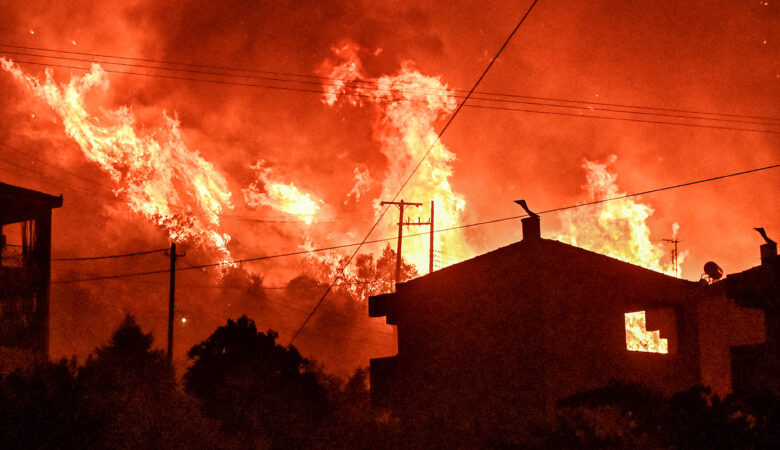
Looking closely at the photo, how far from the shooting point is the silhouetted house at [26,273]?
2722 centimetres

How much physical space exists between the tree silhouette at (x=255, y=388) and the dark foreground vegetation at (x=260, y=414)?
3cm

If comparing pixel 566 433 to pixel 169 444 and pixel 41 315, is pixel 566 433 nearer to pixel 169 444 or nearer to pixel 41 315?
pixel 169 444

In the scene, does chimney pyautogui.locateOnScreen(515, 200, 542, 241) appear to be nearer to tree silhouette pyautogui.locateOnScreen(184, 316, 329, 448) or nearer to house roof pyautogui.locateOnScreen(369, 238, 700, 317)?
house roof pyautogui.locateOnScreen(369, 238, 700, 317)

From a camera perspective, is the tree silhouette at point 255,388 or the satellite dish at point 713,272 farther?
the satellite dish at point 713,272

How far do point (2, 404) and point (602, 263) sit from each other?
16363mm

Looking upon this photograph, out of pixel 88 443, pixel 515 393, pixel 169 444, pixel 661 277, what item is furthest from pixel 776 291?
pixel 88 443

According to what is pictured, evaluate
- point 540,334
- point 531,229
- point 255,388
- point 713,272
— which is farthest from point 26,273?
point 713,272

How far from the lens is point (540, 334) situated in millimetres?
19625

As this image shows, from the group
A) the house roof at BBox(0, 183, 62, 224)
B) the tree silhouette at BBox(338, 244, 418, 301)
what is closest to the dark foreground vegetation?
the house roof at BBox(0, 183, 62, 224)

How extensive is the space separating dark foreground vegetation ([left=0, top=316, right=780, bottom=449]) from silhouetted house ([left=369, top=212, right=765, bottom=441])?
1.44m

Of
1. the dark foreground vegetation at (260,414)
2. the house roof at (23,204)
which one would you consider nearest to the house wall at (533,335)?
the dark foreground vegetation at (260,414)

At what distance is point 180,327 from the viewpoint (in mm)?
60625

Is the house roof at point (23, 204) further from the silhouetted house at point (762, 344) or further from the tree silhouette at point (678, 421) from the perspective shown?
the silhouetted house at point (762, 344)

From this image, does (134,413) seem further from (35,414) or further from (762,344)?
(762,344)
